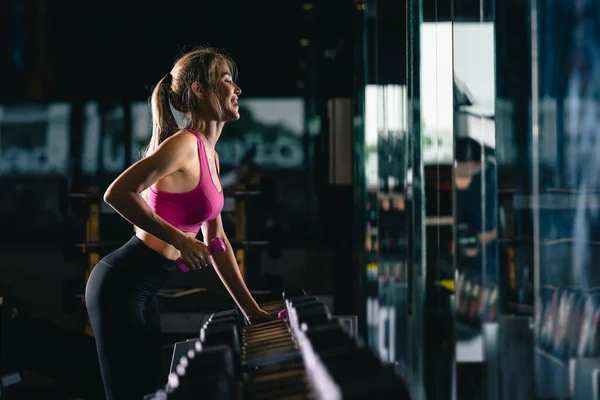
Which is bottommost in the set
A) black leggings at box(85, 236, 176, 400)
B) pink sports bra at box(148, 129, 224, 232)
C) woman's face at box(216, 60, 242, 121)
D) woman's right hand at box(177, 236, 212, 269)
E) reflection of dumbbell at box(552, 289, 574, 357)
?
black leggings at box(85, 236, 176, 400)

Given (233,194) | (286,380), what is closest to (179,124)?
(286,380)

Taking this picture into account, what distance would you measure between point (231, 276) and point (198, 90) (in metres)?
0.58

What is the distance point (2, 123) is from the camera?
10086 millimetres

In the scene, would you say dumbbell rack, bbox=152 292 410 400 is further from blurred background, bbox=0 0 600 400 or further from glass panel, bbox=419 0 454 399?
glass panel, bbox=419 0 454 399

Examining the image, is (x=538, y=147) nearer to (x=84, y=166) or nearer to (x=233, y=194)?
(x=233, y=194)

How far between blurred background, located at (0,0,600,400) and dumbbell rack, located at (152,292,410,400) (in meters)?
0.09

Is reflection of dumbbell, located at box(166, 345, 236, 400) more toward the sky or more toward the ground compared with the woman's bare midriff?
more toward the ground

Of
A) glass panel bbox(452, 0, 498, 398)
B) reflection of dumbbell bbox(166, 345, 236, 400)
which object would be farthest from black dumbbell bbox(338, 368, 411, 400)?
glass panel bbox(452, 0, 498, 398)

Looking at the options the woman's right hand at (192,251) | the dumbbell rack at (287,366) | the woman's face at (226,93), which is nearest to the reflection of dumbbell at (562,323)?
the dumbbell rack at (287,366)

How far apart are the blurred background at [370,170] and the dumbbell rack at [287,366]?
9 cm

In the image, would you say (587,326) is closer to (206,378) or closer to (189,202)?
(206,378)

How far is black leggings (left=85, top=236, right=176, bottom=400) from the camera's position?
1875 mm

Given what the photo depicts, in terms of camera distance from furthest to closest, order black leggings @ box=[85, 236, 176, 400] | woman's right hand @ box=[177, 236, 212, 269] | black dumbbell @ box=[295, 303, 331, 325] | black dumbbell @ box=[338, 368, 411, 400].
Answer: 1. black leggings @ box=[85, 236, 176, 400]
2. woman's right hand @ box=[177, 236, 212, 269]
3. black dumbbell @ box=[295, 303, 331, 325]
4. black dumbbell @ box=[338, 368, 411, 400]

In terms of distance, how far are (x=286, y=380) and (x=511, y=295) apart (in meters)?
0.40
